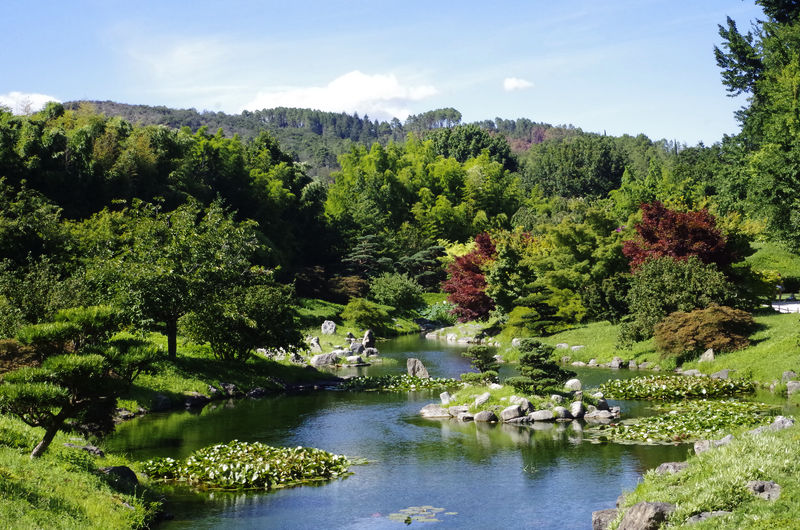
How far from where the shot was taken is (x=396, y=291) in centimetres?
5903

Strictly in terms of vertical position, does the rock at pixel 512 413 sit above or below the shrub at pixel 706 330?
below

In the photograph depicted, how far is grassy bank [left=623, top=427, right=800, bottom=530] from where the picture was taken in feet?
33.5

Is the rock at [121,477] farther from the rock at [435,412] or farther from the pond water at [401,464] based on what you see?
the rock at [435,412]

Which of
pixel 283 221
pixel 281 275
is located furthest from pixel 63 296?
pixel 283 221

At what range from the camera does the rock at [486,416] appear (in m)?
23.6

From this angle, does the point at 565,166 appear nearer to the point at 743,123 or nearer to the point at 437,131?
the point at 437,131

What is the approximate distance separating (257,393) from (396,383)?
5898mm

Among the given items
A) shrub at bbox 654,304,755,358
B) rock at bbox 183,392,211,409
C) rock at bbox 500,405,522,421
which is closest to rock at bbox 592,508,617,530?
rock at bbox 500,405,522,421

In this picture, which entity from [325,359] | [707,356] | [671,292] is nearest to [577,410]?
[707,356]

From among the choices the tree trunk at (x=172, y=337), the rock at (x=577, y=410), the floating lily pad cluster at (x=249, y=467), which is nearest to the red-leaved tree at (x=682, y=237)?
the rock at (x=577, y=410)

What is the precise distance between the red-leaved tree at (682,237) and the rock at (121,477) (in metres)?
27.1

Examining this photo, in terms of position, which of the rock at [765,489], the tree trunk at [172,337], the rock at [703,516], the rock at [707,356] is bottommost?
the rock at [707,356]

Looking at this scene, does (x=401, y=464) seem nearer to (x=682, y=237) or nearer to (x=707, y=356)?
(x=707, y=356)

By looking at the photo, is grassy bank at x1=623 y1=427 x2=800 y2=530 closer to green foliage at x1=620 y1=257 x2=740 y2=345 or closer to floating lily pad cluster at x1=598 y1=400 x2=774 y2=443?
floating lily pad cluster at x1=598 y1=400 x2=774 y2=443
